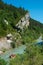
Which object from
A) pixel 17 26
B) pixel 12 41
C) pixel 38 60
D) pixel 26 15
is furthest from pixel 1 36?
pixel 38 60

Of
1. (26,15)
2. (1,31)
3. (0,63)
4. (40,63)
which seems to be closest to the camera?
(40,63)

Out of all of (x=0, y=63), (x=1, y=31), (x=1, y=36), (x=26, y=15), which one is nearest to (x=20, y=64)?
(x=0, y=63)

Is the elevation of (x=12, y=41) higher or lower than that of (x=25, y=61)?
higher

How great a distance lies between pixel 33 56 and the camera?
44.4 metres

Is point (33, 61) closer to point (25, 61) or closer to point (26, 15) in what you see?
point (25, 61)

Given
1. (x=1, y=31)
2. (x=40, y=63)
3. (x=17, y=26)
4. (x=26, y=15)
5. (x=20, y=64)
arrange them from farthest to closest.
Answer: (x=26, y=15) → (x=17, y=26) → (x=1, y=31) → (x=40, y=63) → (x=20, y=64)

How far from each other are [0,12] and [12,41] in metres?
39.8

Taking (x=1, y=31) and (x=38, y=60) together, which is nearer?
(x=38, y=60)

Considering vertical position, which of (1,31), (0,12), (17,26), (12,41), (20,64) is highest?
(0,12)

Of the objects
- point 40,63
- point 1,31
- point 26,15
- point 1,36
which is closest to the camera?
point 40,63

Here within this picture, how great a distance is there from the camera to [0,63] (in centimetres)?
4603

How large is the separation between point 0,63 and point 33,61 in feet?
24.1

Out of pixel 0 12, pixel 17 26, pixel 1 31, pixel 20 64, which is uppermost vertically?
pixel 0 12

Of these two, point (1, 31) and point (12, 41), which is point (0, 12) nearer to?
point (1, 31)
